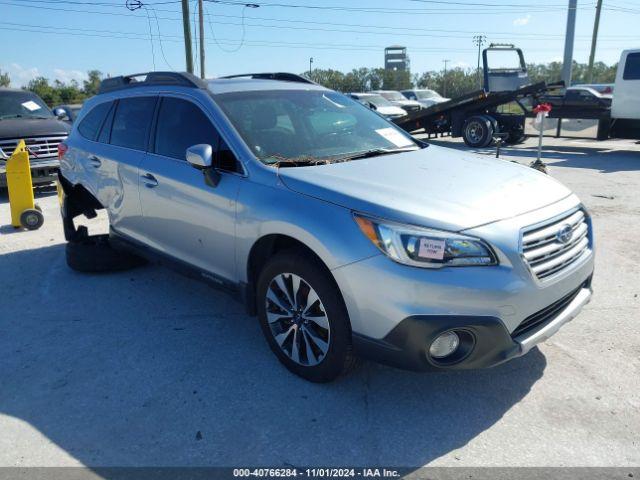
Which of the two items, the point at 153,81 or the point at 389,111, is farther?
the point at 389,111

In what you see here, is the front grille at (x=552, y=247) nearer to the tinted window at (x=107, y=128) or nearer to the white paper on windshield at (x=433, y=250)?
the white paper on windshield at (x=433, y=250)

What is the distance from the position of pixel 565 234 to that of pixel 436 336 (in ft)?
3.43

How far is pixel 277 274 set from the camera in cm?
330

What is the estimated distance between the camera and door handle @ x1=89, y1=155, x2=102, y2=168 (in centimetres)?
500

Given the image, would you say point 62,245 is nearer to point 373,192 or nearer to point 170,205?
point 170,205

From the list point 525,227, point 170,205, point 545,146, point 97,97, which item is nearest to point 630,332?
point 525,227

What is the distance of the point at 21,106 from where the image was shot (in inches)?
414

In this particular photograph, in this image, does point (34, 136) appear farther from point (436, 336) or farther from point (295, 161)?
point (436, 336)

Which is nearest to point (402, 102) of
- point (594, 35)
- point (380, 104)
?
point (380, 104)

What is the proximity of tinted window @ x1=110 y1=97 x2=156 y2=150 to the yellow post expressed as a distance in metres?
2.89

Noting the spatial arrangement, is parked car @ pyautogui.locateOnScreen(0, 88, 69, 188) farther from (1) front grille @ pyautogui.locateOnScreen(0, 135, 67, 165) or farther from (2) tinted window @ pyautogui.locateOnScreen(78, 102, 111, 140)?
(2) tinted window @ pyautogui.locateOnScreen(78, 102, 111, 140)

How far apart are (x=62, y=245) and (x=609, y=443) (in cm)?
612

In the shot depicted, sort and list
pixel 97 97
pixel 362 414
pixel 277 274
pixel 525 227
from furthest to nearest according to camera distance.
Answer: pixel 97 97, pixel 277 274, pixel 362 414, pixel 525 227

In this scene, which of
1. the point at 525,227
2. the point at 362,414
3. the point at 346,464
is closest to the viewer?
the point at 346,464
